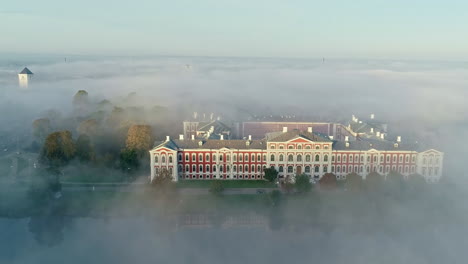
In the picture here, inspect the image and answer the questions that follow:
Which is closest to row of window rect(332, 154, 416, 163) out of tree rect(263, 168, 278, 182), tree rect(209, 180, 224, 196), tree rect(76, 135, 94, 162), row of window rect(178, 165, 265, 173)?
tree rect(263, 168, 278, 182)

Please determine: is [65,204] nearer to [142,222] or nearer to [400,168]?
[142,222]

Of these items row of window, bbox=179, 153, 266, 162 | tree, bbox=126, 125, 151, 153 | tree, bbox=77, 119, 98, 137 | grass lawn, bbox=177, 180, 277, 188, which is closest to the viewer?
grass lawn, bbox=177, 180, 277, 188

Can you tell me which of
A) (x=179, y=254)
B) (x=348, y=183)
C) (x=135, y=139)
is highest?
(x=135, y=139)

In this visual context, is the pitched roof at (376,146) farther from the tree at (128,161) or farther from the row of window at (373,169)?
the tree at (128,161)

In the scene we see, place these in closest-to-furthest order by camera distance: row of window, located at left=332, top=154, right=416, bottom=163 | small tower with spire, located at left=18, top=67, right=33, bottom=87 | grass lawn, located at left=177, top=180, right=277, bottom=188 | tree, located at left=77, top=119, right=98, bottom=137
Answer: grass lawn, located at left=177, top=180, right=277, bottom=188 → row of window, located at left=332, top=154, right=416, bottom=163 → tree, located at left=77, top=119, right=98, bottom=137 → small tower with spire, located at left=18, top=67, right=33, bottom=87

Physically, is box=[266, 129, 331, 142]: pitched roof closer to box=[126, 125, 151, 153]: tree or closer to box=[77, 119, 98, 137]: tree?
box=[126, 125, 151, 153]: tree

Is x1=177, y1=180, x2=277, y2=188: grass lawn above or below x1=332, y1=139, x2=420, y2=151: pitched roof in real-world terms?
below

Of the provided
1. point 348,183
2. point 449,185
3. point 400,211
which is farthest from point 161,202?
point 449,185
